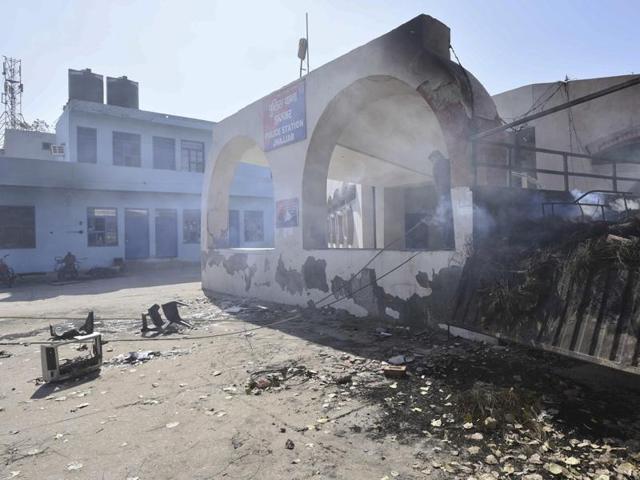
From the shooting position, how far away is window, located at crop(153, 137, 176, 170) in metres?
23.0

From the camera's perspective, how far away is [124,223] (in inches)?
827

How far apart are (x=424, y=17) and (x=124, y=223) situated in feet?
62.8

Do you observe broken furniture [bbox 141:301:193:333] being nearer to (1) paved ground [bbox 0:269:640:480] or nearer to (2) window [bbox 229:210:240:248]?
(1) paved ground [bbox 0:269:640:480]

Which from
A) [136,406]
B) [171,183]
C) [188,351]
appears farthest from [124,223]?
[136,406]

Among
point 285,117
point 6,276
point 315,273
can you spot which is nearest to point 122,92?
point 6,276

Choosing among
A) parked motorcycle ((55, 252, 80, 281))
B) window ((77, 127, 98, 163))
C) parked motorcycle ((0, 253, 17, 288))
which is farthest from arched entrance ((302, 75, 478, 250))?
window ((77, 127, 98, 163))

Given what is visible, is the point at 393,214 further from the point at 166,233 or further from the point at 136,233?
the point at 136,233

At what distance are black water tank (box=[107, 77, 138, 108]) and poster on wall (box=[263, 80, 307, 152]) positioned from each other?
18.5 metres

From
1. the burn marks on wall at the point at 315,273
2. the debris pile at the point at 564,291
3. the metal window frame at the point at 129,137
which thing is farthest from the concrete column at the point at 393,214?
the metal window frame at the point at 129,137

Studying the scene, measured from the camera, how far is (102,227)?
20.5m

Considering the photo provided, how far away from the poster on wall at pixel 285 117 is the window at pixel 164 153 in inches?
599

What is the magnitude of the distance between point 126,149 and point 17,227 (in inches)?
261

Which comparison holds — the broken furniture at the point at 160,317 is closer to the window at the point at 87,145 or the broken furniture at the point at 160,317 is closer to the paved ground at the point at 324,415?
the paved ground at the point at 324,415

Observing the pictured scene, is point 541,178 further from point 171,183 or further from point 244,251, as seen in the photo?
point 171,183
